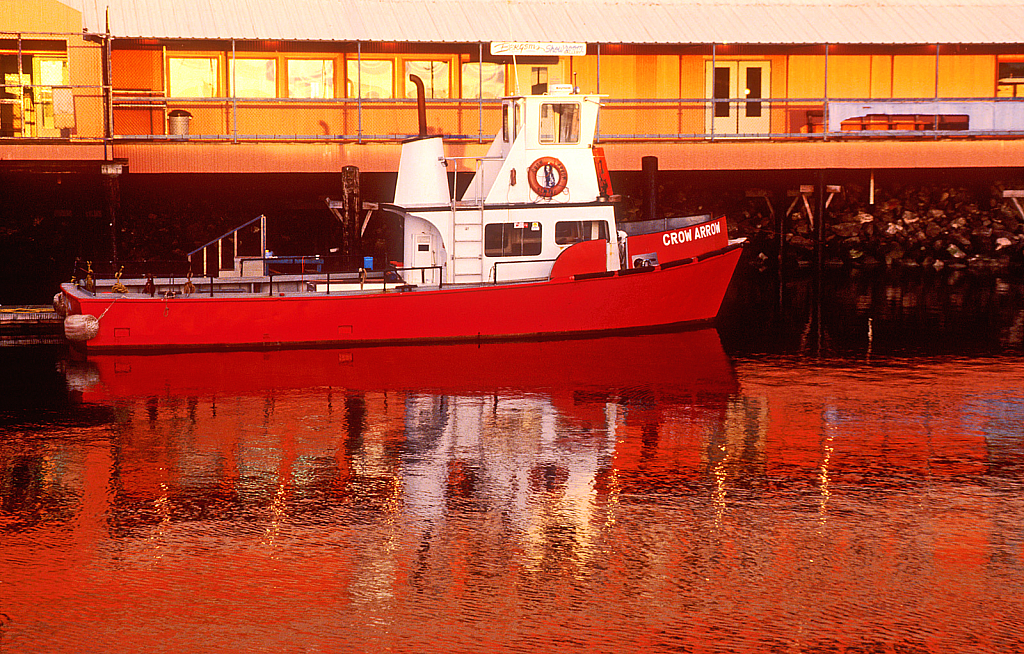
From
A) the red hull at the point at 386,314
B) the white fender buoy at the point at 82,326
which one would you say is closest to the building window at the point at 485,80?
the red hull at the point at 386,314

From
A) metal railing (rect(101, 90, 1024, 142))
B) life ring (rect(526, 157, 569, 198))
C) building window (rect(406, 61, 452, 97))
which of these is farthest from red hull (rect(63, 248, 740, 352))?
building window (rect(406, 61, 452, 97))

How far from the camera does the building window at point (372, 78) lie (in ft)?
99.6

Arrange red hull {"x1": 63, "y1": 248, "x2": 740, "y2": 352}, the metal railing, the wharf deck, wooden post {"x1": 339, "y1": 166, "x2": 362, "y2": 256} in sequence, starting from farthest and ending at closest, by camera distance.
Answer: the metal railing, wooden post {"x1": 339, "y1": 166, "x2": 362, "y2": 256}, the wharf deck, red hull {"x1": 63, "y1": 248, "x2": 740, "y2": 352}

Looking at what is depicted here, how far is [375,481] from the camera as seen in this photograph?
42.8 ft

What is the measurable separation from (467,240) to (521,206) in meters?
1.12

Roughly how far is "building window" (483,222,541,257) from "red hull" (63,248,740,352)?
0.78 metres

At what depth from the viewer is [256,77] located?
1182 inches

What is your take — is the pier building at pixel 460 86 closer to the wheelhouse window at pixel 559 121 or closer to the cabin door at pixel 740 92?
the cabin door at pixel 740 92

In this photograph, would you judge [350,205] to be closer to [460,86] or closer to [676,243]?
[460,86]

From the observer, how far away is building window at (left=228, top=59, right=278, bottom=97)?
29.9m

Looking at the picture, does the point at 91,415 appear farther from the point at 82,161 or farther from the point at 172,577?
the point at 82,161

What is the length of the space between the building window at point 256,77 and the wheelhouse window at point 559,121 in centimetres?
1029

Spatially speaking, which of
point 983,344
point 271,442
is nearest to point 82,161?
point 271,442

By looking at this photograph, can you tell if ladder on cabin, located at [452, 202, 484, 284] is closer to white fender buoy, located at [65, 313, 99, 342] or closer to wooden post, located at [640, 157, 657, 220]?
white fender buoy, located at [65, 313, 99, 342]
